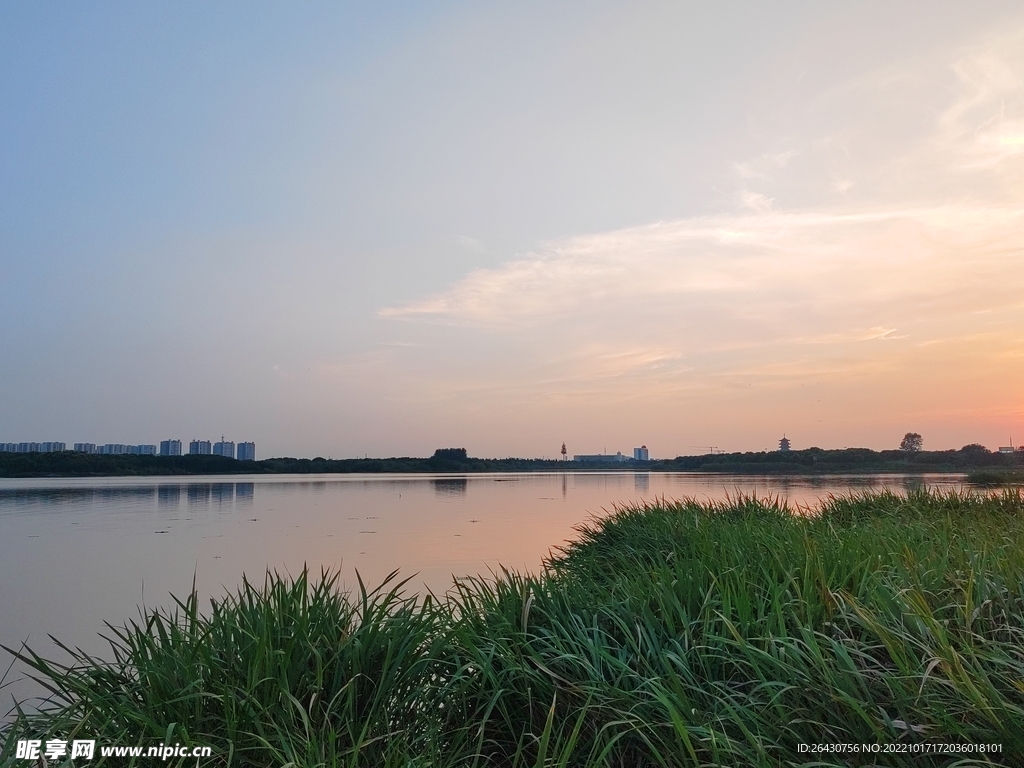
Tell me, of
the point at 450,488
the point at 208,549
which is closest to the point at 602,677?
the point at 208,549

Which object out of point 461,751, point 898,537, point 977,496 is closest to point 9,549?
point 461,751

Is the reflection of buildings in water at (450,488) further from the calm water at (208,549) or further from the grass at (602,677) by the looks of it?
the grass at (602,677)

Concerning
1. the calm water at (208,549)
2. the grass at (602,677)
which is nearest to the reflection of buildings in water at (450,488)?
the calm water at (208,549)

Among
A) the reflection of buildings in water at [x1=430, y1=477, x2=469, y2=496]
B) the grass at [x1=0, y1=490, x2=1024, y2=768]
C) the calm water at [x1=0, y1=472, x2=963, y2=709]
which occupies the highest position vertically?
the grass at [x1=0, y1=490, x2=1024, y2=768]

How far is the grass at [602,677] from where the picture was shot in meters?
2.26

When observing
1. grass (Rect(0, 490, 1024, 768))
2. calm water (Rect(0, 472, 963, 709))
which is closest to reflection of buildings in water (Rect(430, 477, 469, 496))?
calm water (Rect(0, 472, 963, 709))

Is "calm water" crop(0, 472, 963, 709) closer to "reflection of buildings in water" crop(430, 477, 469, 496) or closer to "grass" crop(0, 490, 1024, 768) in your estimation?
"grass" crop(0, 490, 1024, 768)

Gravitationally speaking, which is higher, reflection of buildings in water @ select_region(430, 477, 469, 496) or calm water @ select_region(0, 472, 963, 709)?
calm water @ select_region(0, 472, 963, 709)

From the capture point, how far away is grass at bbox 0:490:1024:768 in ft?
7.43

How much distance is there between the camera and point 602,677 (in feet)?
8.82

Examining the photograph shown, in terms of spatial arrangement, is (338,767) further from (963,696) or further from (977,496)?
(977,496)

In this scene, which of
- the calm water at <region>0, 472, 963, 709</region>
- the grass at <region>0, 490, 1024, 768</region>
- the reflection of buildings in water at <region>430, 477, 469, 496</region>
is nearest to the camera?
the grass at <region>0, 490, 1024, 768</region>

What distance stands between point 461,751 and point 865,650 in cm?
177

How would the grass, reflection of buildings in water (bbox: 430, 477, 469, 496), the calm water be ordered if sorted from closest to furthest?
the grass → the calm water → reflection of buildings in water (bbox: 430, 477, 469, 496)
